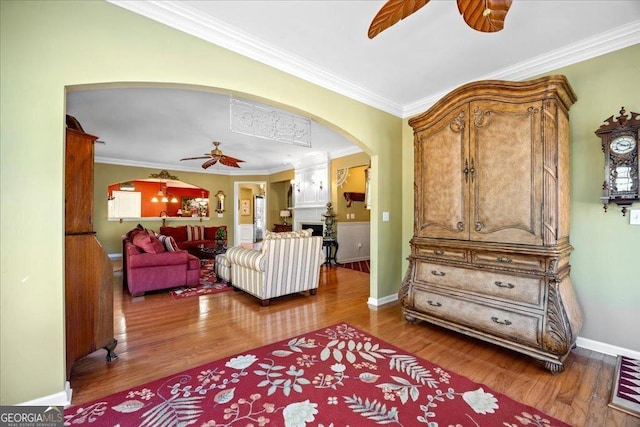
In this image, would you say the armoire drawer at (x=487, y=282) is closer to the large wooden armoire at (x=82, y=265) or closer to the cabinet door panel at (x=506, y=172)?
the cabinet door panel at (x=506, y=172)

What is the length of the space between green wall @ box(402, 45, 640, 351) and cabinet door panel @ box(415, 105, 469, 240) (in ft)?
3.27

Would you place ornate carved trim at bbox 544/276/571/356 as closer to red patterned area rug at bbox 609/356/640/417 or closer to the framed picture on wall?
red patterned area rug at bbox 609/356/640/417

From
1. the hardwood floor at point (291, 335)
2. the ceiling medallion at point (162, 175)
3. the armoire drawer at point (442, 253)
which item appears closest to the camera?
the hardwood floor at point (291, 335)

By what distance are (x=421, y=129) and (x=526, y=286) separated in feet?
5.93

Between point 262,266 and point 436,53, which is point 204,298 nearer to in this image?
point 262,266

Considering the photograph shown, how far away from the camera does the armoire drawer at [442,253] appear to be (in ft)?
8.59

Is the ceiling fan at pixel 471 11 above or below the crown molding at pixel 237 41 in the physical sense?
below

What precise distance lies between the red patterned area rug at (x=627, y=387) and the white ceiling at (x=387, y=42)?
8.68 feet

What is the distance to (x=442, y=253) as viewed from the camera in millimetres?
2766

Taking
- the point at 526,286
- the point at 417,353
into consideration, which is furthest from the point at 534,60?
the point at 417,353

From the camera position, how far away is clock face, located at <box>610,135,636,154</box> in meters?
2.17

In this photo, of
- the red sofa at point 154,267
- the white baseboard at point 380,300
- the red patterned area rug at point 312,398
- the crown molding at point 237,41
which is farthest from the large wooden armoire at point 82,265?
the white baseboard at point 380,300

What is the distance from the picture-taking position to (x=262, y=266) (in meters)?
3.62

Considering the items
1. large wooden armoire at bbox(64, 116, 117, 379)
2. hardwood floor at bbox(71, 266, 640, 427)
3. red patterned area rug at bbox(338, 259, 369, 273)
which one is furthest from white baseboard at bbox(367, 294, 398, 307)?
large wooden armoire at bbox(64, 116, 117, 379)
